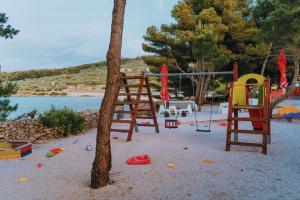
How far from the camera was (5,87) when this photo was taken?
298 inches

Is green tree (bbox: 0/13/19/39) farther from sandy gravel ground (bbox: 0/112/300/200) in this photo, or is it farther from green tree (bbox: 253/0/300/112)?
green tree (bbox: 253/0/300/112)

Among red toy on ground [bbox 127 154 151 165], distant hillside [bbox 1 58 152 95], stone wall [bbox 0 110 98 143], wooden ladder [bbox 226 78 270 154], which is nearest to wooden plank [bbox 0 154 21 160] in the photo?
stone wall [bbox 0 110 98 143]

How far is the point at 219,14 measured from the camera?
20.1m

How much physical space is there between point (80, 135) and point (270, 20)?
7.02m

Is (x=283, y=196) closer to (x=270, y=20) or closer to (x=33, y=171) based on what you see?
(x=33, y=171)

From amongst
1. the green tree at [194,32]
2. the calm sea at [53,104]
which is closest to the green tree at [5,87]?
the calm sea at [53,104]

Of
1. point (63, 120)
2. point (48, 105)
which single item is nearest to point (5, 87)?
point (63, 120)

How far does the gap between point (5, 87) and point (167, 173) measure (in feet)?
17.3

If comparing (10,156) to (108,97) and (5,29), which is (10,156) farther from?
(5,29)

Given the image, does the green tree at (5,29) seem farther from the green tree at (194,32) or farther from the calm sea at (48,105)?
the green tree at (194,32)

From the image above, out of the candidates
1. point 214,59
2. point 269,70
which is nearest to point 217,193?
point 214,59

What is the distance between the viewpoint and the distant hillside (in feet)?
118

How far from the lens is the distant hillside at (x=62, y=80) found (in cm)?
3588

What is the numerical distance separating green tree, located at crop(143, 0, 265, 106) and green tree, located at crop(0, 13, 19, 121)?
461 inches
